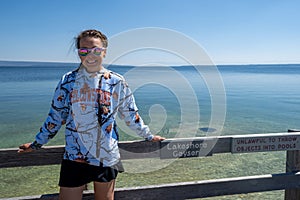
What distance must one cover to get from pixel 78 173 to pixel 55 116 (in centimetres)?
45

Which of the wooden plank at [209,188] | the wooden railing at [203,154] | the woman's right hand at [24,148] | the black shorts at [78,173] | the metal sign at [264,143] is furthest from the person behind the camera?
the metal sign at [264,143]

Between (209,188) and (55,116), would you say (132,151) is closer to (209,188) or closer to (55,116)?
(55,116)

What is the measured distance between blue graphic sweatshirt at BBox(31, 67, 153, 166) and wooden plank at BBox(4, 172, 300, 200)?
1.52 feet

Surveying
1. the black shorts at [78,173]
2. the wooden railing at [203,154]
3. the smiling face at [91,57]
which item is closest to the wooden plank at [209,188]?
the wooden railing at [203,154]

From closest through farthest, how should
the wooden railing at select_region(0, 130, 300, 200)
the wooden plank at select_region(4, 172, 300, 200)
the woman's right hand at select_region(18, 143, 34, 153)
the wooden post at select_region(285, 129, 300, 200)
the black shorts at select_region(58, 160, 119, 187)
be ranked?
1. the black shorts at select_region(58, 160, 119, 187)
2. the woman's right hand at select_region(18, 143, 34, 153)
3. the wooden railing at select_region(0, 130, 300, 200)
4. the wooden plank at select_region(4, 172, 300, 200)
5. the wooden post at select_region(285, 129, 300, 200)

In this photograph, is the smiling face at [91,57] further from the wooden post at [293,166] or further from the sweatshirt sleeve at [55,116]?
the wooden post at [293,166]

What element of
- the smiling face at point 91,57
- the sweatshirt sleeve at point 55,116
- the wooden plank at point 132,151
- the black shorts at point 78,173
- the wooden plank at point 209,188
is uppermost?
the smiling face at point 91,57

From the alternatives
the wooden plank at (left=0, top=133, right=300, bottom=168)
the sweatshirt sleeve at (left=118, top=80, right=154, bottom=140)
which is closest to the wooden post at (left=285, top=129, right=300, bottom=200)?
the wooden plank at (left=0, top=133, right=300, bottom=168)

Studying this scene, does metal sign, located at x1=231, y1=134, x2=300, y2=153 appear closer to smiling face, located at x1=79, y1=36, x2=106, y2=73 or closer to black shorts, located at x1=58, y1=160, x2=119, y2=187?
black shorts, located at x1=58, y1=160, x2=119, y2=187

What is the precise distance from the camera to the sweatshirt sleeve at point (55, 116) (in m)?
2.00

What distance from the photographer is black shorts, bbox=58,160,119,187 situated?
1.92 meters

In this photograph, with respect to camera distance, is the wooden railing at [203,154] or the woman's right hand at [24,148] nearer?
the woman's right hand at [24,148]

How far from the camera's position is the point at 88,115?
76.0 inches

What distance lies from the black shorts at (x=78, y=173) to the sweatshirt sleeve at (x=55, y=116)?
0.89 ft
